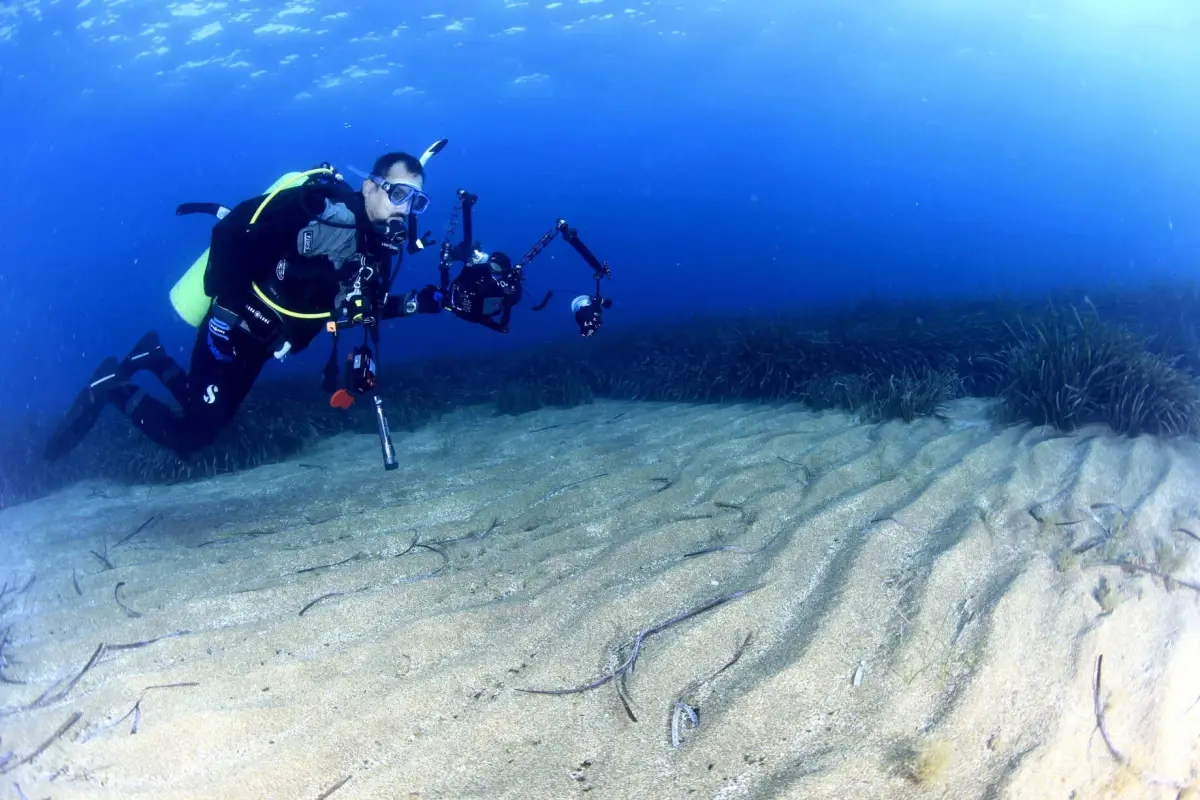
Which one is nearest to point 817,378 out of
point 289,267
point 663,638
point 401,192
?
point 401,192

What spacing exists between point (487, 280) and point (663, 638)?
333cm

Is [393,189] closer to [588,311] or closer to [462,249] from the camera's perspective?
[462,249]

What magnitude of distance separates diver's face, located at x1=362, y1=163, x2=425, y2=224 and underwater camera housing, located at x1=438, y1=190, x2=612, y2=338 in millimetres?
481

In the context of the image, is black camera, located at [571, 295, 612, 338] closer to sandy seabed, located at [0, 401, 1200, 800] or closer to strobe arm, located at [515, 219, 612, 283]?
strobe arm, located at [515, 219, 612, 283]

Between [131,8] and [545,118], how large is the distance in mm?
30819

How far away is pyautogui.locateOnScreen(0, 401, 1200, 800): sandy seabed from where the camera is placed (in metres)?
2.35

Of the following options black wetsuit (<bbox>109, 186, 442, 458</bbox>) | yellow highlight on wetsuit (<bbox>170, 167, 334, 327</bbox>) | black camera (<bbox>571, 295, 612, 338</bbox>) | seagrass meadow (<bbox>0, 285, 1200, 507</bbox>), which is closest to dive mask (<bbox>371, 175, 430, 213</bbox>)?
black wetsuit (<bbox>109, 186, 442, 458</bbox>)

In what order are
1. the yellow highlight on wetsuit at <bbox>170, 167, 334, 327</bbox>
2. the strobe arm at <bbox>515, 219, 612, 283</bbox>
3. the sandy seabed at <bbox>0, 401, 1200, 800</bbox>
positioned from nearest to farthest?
the sandy seabed at <bbox>0, 401, 1200, 800</bbox> < the strobe arm at <bbox>515, 219, 612, 283</bbox> < the yellow highlight on wetsuit at <bbox>170, 167, 334, 327</bbox>

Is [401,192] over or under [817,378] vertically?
over

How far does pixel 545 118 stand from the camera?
48.1 m

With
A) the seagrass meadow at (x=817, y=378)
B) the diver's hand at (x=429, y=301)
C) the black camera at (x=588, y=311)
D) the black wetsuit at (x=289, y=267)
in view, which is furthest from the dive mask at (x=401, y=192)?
the seagrass meadow at (x=817, y=378)

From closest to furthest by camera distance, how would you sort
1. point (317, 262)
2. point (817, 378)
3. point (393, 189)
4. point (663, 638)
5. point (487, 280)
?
point (663, 638)
point (487, 280)
point (393, 189)
point (317, 262)
point (817, 378)

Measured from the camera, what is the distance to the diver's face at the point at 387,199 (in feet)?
18.1

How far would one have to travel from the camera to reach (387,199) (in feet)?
18.1
